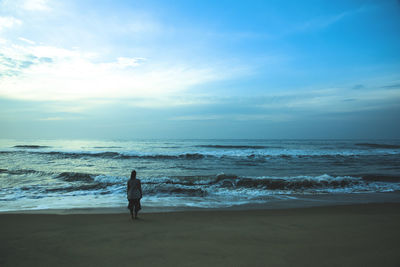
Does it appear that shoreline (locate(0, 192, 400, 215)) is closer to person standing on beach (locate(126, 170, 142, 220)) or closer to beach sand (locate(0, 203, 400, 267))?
beach sand (locate(0, 203, 400, 267))

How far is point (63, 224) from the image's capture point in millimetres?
5523

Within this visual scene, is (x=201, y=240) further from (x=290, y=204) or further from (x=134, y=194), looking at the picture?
(x=290, y=204)

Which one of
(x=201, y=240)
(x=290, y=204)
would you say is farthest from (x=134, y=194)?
(x=290, y=204)

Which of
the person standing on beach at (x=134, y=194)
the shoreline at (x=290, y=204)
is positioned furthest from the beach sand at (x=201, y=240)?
the shoreline at (x=290, y=204)

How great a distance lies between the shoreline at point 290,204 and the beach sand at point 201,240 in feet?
2.04

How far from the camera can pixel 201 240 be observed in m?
4.32

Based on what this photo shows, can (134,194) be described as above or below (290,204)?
above

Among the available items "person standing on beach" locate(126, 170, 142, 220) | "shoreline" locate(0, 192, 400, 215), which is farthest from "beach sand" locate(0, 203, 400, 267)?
"shoreline" locate(0, 192, 400, 215)

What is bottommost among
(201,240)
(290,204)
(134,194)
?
(290,204)

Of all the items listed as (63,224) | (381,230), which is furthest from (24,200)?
(381,230)

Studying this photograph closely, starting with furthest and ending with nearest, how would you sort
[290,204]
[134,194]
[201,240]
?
[290,204] → [134,194] → [201,240]

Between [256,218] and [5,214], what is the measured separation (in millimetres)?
6928

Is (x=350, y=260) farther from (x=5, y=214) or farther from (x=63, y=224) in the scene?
(x=5, y=214)

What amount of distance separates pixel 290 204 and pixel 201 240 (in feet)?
15.8
